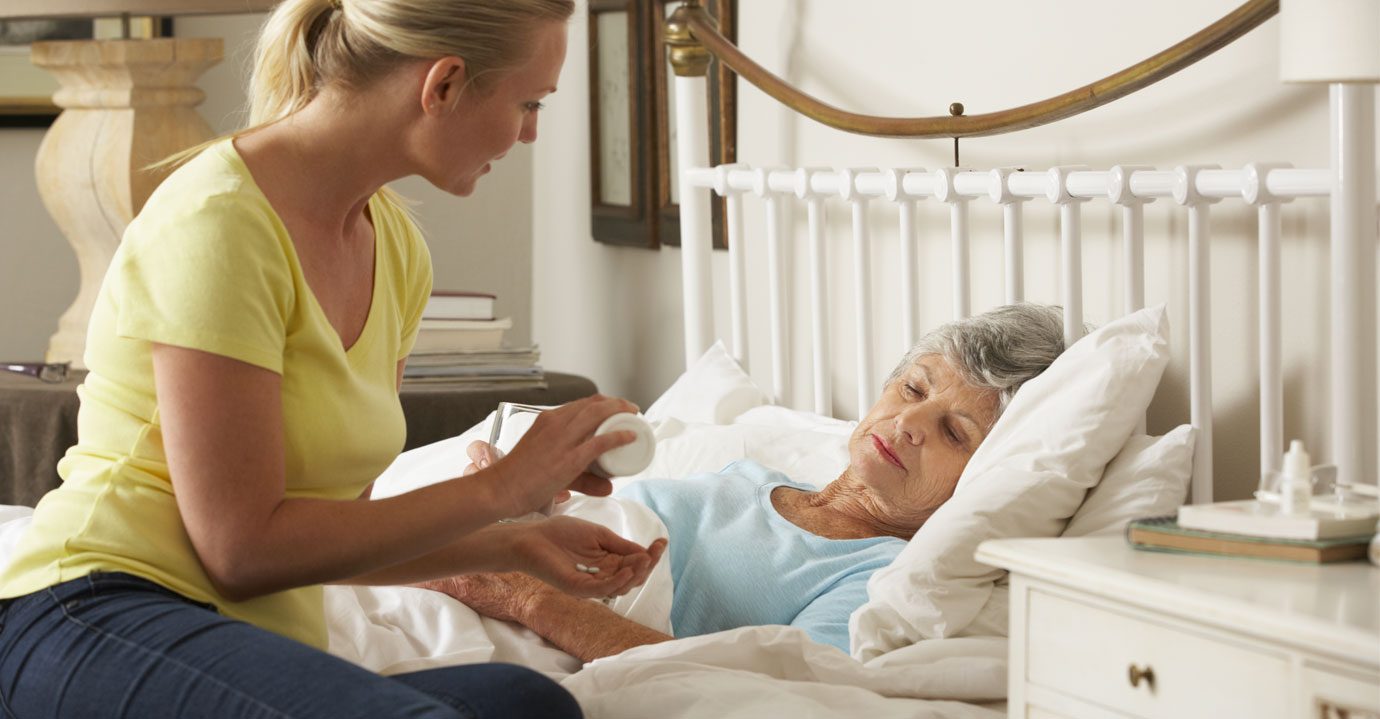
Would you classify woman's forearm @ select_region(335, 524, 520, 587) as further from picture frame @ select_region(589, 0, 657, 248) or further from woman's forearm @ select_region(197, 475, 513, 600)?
picture frame @ select_region(589, 0, 657, 248)

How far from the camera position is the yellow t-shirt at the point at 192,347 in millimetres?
1274

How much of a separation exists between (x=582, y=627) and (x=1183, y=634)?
2.57ft

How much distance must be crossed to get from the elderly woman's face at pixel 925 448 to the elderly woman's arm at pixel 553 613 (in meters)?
0.38

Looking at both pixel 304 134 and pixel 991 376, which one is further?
pixel 991 376

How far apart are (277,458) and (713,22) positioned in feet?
5.39

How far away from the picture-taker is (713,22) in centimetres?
274

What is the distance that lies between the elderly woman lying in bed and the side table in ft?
2.54

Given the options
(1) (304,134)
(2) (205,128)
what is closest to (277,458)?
(1) (304,134)

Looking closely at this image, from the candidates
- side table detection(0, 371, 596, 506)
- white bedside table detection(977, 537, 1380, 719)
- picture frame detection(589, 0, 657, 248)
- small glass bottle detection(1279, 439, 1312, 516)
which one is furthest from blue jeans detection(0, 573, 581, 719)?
picture frame detection(589, 0, 657, 248)

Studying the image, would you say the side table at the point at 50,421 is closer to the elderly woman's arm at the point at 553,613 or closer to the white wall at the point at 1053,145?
the white wall at the point at 1053,145

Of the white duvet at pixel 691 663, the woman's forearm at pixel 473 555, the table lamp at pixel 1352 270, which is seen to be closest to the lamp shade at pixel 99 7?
the white duvet at pixel 691 663

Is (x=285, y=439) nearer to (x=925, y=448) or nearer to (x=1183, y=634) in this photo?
(x=1183, y=634)

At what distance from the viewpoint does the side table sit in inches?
108

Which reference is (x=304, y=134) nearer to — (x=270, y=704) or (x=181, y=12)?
(x=270, y=704)
